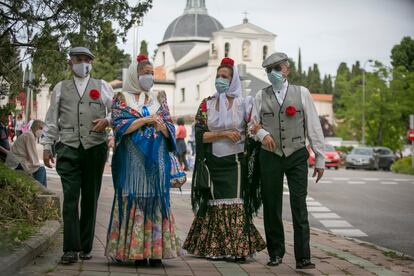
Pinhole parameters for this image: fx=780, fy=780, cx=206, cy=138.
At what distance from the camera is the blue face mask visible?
7.93 m

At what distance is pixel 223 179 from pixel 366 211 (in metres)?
8.27

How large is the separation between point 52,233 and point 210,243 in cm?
168

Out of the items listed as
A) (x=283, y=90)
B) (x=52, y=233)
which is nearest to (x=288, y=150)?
(x=283, y=90)

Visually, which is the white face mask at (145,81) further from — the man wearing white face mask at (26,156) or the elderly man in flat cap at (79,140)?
the man wearing white face mask at (26,156)

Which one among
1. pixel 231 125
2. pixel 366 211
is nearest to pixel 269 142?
pixel 231 125

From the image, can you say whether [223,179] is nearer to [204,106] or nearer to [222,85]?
[204,106]

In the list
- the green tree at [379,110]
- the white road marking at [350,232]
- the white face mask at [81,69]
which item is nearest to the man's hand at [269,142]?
the white face mask at [81,69]

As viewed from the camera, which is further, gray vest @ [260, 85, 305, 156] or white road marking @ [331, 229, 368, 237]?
white road marking @ [331, 229, 368, 237]

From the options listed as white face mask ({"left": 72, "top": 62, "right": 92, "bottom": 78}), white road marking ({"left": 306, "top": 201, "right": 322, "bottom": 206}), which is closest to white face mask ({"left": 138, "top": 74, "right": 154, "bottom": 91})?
white face mask ({"left": 72, "top": 62, "right": 92, "bottom": 78})

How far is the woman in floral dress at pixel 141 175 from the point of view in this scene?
714 cm

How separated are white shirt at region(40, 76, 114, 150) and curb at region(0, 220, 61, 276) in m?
0.91

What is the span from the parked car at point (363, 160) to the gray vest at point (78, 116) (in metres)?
40.8

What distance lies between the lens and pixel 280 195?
7.69m

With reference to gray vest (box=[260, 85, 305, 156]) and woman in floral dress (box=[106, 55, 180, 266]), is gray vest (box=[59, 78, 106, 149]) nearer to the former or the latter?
woman in floral dress (box=[106, 55, 180, 266])
